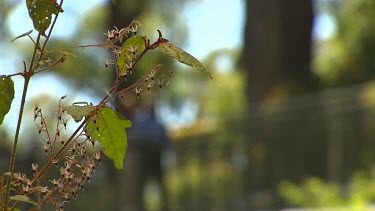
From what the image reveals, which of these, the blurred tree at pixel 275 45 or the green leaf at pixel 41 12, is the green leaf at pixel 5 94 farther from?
the blurred tree at pixel 275 45

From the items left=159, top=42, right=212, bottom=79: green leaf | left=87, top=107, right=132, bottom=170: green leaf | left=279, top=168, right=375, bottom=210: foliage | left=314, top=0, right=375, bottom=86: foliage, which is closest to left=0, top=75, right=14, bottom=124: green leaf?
left=87, top=107, right=132, bottom=170: green leaf

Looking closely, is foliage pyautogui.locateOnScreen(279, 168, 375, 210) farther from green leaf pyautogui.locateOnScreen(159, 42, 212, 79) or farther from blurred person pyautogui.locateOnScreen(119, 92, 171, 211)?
green leaf pyautogui.locateOnScreen(159, 42, 212, 79)

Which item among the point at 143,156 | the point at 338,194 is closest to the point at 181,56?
the point at 338,194

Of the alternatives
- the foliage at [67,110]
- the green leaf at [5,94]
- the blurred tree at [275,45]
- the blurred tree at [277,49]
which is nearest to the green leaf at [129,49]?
the foliage at [67,110]

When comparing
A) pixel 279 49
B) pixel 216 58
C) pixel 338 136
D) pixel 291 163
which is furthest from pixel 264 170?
pixel 216 58

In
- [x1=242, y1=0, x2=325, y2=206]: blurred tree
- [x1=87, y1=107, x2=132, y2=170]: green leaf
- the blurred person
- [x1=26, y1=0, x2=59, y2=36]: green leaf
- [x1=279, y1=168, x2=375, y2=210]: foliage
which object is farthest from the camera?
[x1=242, y1=0, x2=325, y2=206]: blurred tree

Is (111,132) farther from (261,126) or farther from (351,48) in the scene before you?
(351,48)
